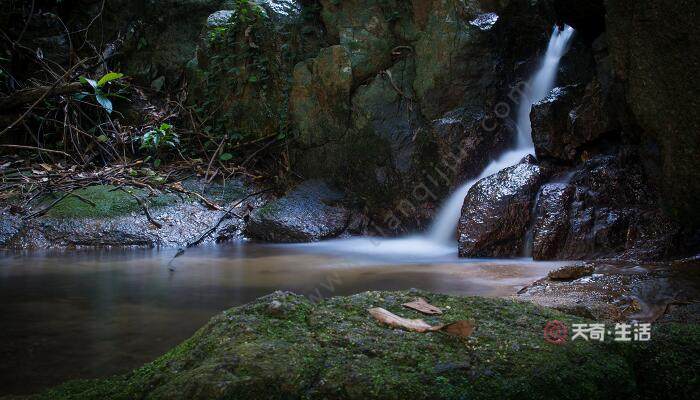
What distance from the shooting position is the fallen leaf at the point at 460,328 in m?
1.72

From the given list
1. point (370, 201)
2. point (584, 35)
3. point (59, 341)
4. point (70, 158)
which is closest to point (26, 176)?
point (70, 158)

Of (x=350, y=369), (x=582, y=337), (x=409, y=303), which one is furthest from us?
(x=409, y=303)

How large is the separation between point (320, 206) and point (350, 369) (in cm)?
628

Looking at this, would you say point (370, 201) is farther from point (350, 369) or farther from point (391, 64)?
point (350, 369)

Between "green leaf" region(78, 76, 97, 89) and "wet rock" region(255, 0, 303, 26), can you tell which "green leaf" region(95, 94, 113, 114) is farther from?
"wet rock" region(255, 0, 303, 26)

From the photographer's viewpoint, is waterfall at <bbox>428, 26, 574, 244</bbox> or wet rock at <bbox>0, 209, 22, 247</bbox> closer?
wet rock at <bbox>0, 209, 22, 247</bbox>

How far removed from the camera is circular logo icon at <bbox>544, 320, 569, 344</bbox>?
1706 mm

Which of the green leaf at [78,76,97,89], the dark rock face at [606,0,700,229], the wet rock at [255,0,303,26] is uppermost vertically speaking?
the wet rock at [255,0,303,26]

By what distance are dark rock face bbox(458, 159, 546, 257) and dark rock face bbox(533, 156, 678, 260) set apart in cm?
18

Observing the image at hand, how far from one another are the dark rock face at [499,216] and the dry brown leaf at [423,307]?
3.91 m

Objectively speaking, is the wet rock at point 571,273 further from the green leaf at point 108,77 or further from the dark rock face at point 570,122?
the green leaf at point 108,77

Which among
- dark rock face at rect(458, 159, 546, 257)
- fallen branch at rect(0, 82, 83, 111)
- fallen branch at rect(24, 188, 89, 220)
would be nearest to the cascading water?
dark rock face at rect(458, 159, 546, 257)

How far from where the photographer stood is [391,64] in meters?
7.98

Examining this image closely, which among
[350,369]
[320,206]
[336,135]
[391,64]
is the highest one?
[391,64]
